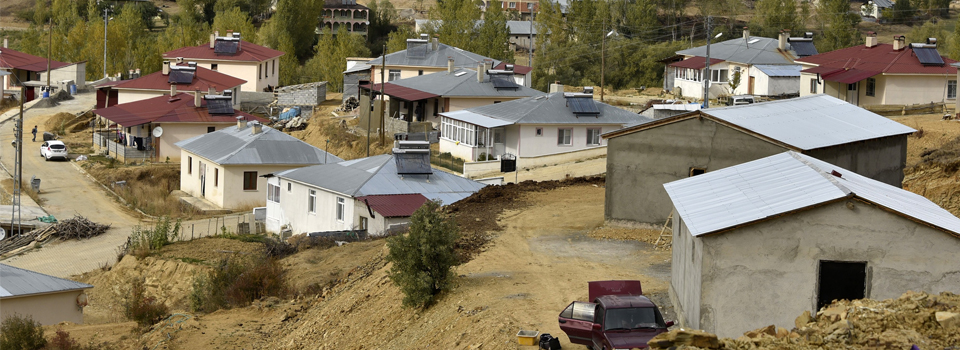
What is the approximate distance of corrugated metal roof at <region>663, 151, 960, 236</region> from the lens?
50.4 ft

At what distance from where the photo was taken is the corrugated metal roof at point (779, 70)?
6550cm

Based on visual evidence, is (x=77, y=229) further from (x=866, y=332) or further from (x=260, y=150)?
(x=866, y=332)

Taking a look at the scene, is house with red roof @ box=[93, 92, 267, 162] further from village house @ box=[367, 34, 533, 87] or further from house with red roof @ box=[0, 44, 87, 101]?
house with red roof @ box=[0, 44, 87, 101]

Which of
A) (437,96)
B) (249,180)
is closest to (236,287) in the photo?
(249,180)

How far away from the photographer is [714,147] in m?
25.0

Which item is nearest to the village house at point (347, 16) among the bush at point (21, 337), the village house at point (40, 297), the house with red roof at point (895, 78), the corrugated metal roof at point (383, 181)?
the house with red roof at point (895, 78)

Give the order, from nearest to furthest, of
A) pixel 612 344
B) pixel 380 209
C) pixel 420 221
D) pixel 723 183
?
pixel 612 344 → pixel 723 183 → pixel 420 221 → pixel 380 209

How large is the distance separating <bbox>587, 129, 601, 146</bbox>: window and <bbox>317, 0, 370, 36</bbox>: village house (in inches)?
2568

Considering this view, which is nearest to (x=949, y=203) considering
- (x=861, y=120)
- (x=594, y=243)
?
(x=861, y=120)

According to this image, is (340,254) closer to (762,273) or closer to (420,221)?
(420,221)

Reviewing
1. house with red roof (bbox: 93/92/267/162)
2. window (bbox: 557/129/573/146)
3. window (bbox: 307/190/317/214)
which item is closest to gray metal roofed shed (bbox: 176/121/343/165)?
house with red roof (bbox: 93/92/267/162)

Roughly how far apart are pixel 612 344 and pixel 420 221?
645 cm

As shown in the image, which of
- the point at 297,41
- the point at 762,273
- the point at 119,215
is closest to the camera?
the point at 762,273

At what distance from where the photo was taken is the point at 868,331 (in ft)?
42.1
